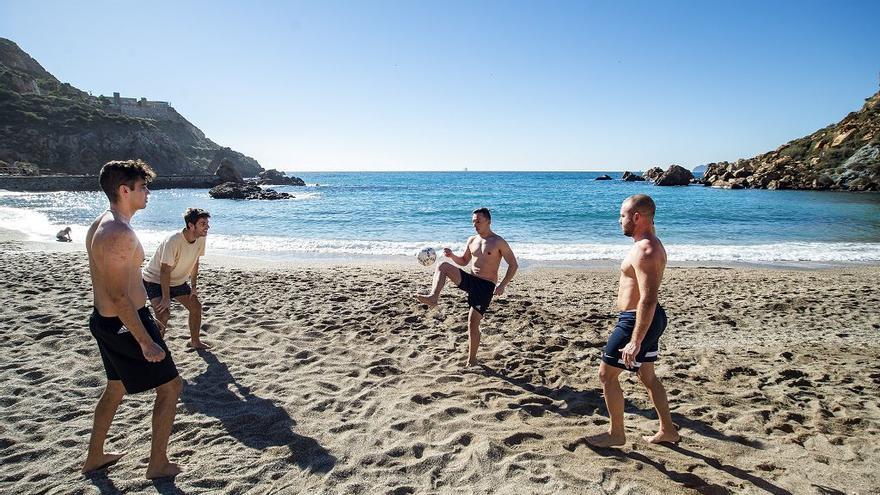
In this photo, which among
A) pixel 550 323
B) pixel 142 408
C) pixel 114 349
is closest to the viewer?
pixel 114 349

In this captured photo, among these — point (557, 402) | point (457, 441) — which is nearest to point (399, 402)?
point (457, 441)

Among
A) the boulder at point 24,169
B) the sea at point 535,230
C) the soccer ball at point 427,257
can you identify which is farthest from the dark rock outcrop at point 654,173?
the boulder at point 24,169

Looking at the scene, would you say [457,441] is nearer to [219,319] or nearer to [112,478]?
[112,478]

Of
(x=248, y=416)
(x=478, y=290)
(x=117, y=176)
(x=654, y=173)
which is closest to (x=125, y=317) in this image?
(x=117, y=176)

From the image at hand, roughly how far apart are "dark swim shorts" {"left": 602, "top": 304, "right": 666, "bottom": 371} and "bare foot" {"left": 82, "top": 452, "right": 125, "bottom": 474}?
3.42 m

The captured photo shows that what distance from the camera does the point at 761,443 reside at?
343cm

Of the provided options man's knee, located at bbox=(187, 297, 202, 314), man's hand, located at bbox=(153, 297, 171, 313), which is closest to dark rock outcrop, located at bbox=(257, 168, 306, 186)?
man's knee, located at bbox=(187, 297, 202, 314)

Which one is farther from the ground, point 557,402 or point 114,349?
point 114,349

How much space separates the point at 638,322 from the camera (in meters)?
2.85

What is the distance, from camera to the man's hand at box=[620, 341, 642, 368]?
2877 millimetres

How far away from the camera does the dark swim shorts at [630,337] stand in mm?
3012

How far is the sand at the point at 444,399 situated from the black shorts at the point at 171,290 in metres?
0.69

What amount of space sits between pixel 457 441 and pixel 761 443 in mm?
2302

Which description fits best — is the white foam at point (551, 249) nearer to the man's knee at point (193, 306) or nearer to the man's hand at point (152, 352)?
the man's knee at point (193, 306)
